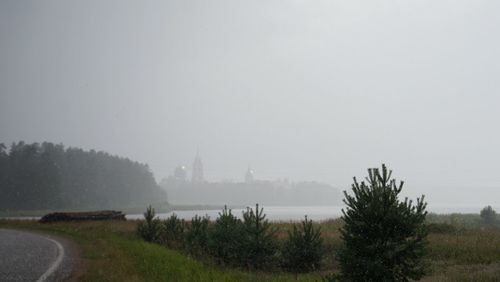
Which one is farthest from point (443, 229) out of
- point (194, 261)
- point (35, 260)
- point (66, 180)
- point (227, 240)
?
point (66, 180)

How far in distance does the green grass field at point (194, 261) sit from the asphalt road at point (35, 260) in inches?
25.9

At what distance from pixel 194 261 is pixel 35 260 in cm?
538

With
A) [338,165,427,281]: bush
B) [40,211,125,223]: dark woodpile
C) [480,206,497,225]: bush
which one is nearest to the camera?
[338,165,427,281]: bush

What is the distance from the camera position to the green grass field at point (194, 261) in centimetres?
1173

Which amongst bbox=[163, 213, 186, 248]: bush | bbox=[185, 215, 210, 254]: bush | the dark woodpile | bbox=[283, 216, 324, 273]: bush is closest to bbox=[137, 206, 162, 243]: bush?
bbox=[163, 213, 186, 248]: bush

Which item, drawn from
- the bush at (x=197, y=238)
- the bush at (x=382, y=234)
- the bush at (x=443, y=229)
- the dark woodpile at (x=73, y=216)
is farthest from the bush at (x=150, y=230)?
the bush at (x=443, y=229)

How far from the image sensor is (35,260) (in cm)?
1383

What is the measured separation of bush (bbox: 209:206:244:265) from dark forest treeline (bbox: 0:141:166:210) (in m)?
86.2

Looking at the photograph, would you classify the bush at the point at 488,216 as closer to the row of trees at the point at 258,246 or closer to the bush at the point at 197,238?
the row of trees at the point at 258,246

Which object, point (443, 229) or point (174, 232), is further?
point (443, 229)

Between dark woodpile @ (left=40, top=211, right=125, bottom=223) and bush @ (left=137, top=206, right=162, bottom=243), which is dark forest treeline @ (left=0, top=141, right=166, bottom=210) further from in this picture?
bush @ (left=137, top=206, right=162, bottom=243)

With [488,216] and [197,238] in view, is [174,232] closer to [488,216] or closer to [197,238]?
[197,238]

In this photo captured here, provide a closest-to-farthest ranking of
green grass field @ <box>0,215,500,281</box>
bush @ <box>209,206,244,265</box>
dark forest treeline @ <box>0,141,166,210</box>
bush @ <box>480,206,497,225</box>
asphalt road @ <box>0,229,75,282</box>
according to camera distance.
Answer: asphalt road @ <box>0,229,75,282</box> → green grass field @ <box>0,215,500,281</box> → bush @ <box>209,206,244,265</box> → bush @ <box>480,206,497,225</box> → dark forest treeline @ <box>0,141,166,210</box>

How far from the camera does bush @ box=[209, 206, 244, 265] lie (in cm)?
1644
